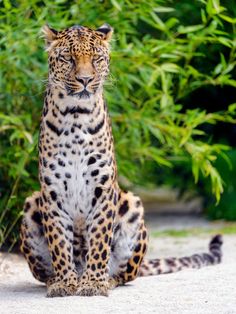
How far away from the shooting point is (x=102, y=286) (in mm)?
7785

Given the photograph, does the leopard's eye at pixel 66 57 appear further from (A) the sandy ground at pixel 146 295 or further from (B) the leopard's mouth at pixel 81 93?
(A) the sandy ground at pixel 146 295

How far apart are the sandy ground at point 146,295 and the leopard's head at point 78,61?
154 cm

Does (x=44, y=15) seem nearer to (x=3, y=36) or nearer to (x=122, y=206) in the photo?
(x=3, y=36)

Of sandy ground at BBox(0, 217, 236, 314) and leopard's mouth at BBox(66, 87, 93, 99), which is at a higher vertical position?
leopard's mouth at BBox(66, 87, 93, 99)

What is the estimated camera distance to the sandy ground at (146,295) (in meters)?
7.01

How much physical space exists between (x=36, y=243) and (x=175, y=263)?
4.80 feet

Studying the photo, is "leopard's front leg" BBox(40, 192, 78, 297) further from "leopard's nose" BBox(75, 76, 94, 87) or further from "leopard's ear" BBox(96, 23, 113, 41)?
"leopard's ear" BBox(96, 23, 113, 41)

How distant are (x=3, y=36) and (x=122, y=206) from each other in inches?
102

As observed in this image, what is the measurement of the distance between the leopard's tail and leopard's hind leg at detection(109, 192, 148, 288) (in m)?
0.62

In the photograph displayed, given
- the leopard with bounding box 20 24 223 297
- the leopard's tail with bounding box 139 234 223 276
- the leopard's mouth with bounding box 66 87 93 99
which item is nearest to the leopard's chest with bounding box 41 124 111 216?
the leopard with bounding box 20 24 223 297

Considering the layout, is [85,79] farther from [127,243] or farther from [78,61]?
[127,243]

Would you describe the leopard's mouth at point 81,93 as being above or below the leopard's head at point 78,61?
below

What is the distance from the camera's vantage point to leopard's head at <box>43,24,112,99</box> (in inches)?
301

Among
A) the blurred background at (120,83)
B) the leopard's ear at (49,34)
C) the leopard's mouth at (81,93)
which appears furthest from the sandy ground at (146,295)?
the leopard's ear at (49,34)
